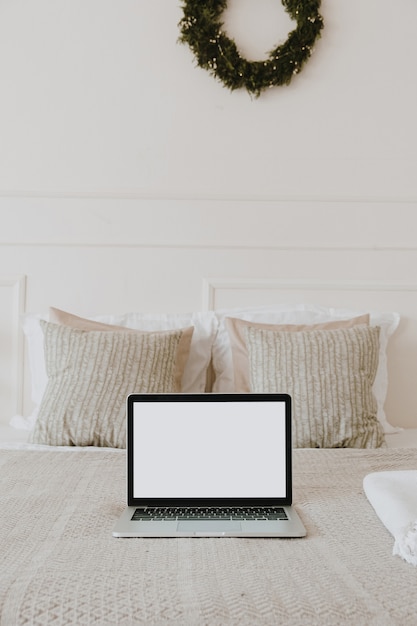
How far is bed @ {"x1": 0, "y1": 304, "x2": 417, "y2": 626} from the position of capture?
2.71 ft

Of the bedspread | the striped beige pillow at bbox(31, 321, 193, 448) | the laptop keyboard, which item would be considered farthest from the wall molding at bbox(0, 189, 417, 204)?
the laptop keyboard

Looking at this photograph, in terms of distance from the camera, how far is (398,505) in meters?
1.11

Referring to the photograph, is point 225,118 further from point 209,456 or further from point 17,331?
point 209,456

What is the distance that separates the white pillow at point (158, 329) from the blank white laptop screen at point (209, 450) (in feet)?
3.02

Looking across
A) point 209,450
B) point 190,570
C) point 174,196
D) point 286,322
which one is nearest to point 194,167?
point 174,196

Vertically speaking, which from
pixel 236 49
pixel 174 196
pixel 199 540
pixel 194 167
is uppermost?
pixel 236 49

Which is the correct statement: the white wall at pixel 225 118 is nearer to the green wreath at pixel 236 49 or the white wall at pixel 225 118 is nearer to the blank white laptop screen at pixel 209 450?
the green wreath at pixel 236 49

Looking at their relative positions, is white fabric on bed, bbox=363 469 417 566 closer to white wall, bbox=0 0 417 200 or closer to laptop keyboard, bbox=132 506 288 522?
laptop keyboard, bbox=132 506 288 522

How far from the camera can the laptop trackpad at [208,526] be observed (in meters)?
1.09

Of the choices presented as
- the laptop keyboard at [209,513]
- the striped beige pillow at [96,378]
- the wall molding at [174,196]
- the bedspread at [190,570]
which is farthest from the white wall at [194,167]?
the laptop keyboard at [209,513]

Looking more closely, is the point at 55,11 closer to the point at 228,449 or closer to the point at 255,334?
the point at 255,334

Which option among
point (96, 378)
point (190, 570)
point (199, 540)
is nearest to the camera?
point (190, 570)

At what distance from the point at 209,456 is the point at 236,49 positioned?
1723 millimetres

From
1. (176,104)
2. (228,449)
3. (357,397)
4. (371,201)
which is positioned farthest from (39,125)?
(228,449)
